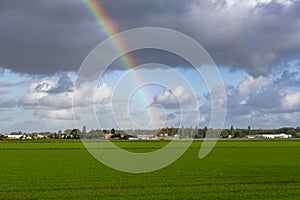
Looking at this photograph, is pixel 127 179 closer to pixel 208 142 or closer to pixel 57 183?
pixel 57 183

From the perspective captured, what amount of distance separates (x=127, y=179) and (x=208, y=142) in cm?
13404

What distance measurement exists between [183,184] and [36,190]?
988 cm

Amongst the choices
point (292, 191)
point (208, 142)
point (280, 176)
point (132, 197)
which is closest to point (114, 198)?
point (132, 197)

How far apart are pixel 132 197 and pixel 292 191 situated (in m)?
9.93

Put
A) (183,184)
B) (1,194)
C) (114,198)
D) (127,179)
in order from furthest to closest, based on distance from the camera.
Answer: (127,179) → (183,184) → (1,194) → (114,198)

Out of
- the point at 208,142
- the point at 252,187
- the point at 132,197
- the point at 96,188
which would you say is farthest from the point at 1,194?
the point at 208,142

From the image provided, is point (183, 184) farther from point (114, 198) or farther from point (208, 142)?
point (208, 142)

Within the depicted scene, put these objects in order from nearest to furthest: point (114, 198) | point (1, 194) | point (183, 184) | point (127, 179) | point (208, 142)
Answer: point (114, 198) < point (1, 194) < point (183, 184) < point (127, 179) < point (208, 142)

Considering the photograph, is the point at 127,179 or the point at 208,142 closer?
the point at 127,179

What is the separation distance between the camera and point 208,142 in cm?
17062

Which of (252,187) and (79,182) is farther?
(79,182)

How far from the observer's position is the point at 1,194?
97.6 feet

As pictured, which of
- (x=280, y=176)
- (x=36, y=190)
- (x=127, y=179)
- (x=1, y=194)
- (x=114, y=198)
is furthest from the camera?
(x=280, y=176)

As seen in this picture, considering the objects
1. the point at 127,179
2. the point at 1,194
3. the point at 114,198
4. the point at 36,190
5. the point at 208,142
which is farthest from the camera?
the point at 208,142
